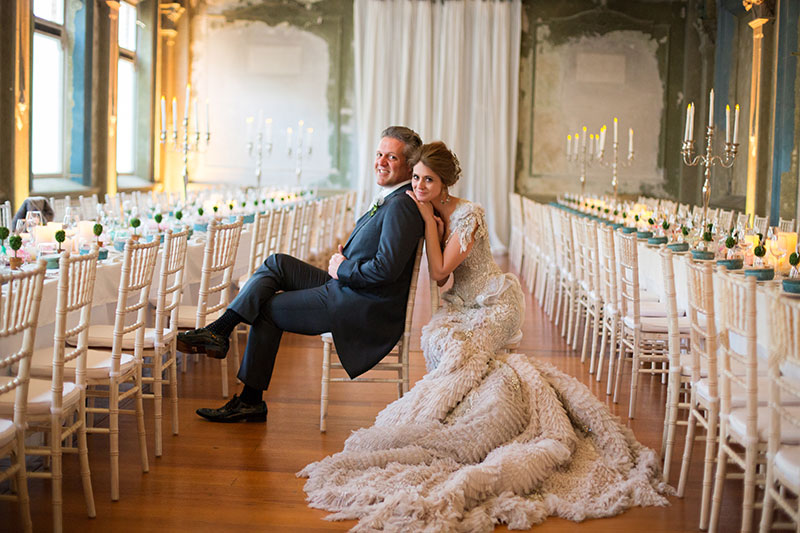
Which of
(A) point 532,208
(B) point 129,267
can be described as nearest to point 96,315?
(B) point 129,267

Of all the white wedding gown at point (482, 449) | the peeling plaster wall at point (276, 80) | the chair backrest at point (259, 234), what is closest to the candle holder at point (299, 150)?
the peeling plaster wall at point (276, 80)

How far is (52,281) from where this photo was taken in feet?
12.3

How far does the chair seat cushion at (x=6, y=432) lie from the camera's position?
254 cm

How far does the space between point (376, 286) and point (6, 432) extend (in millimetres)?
1829

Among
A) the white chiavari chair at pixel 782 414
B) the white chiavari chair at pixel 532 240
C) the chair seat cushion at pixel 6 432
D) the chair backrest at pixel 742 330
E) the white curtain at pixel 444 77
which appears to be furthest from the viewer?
the white curtain at pixel 444 77

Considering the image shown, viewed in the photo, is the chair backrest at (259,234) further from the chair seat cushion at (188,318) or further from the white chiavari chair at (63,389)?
the white chiavari chair at (63,389)

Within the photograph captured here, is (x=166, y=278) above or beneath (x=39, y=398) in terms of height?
above

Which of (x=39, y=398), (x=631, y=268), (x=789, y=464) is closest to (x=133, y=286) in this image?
(x=39, y=398)

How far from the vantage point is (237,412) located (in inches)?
167

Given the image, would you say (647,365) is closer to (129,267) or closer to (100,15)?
(129,267)

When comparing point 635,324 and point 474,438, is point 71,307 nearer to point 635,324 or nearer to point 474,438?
point 474,438

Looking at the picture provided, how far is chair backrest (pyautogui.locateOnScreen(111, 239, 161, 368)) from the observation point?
3.27 m

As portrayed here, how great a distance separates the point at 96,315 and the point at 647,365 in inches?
141

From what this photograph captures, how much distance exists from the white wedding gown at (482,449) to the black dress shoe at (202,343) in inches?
30.5
